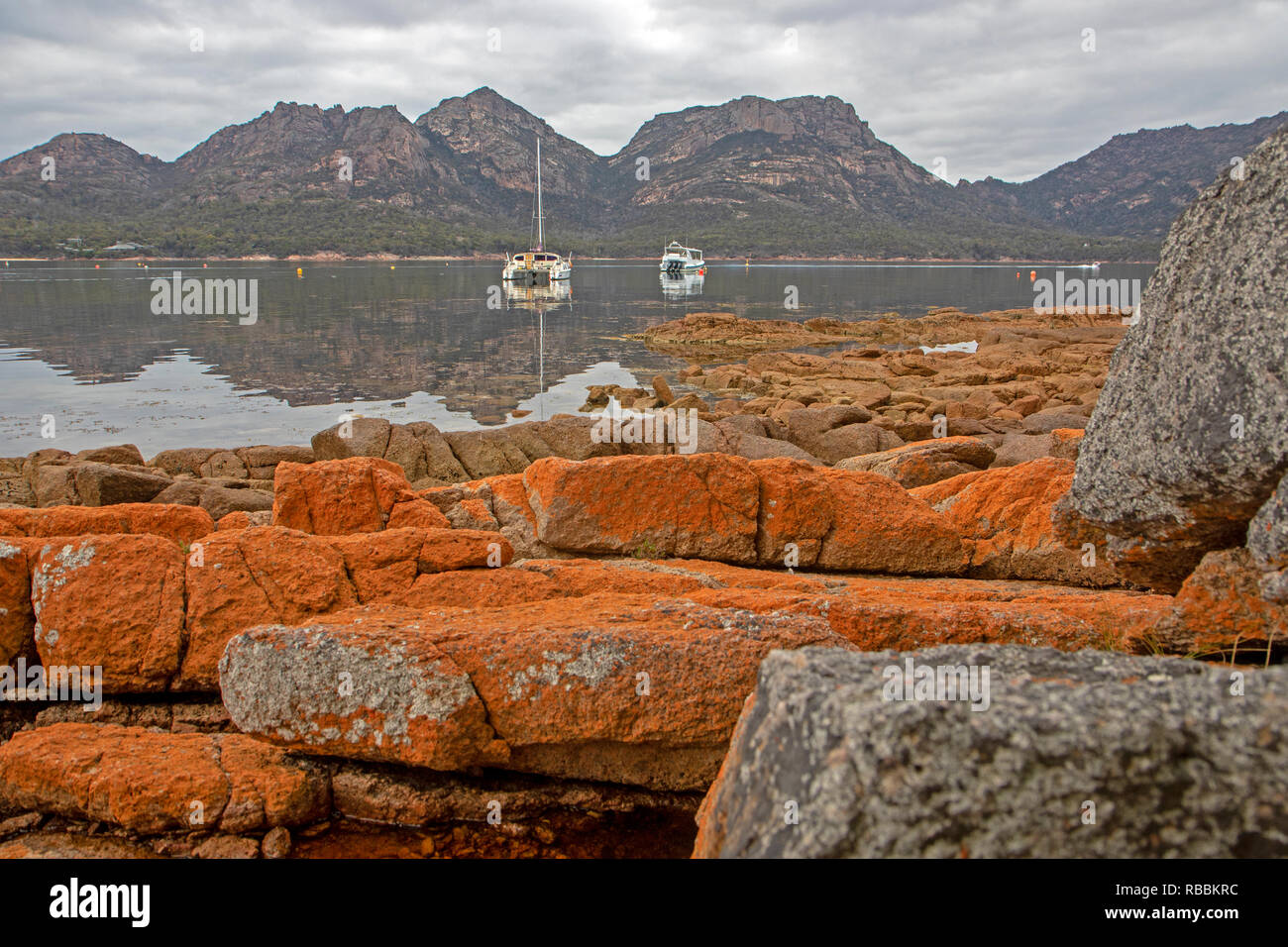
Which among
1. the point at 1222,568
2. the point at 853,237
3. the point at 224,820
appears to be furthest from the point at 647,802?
the point at 853,237

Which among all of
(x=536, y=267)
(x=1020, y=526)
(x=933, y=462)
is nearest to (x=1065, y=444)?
(x=933, y=462)

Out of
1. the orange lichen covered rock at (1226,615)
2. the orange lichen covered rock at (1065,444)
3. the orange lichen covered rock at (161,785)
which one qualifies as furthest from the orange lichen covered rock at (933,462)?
the orange lichen covered rock at (161,785)

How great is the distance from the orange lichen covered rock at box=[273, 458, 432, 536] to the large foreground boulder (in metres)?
5.30

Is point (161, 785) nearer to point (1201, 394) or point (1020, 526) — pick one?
point (1201, 394)

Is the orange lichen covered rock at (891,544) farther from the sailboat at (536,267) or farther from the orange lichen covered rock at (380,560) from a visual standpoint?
the sailboat at (536,267)

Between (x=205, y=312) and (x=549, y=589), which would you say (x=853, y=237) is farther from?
(x=549, y=589)

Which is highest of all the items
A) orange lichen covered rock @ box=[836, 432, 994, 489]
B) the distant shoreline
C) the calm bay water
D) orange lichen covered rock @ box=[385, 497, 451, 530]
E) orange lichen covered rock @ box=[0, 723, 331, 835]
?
the distant shoreline

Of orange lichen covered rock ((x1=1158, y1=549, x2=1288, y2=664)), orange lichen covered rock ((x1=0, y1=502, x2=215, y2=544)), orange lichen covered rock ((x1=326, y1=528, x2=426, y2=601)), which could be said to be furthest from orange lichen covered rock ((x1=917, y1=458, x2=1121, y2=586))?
orange lichen covered rock ((x1=0, y1=502, x2=215, y2=544))

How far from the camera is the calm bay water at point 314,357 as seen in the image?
23.2 m

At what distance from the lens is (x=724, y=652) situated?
14.4 feet

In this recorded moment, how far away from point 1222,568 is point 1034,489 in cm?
327

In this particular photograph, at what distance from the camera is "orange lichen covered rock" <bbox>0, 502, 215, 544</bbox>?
6605mm

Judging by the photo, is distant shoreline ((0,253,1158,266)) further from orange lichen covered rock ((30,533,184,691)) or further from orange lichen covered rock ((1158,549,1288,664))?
orange lichen covered rock ((1158,549,1288,664))

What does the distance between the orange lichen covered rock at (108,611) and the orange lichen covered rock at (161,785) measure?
62cm
